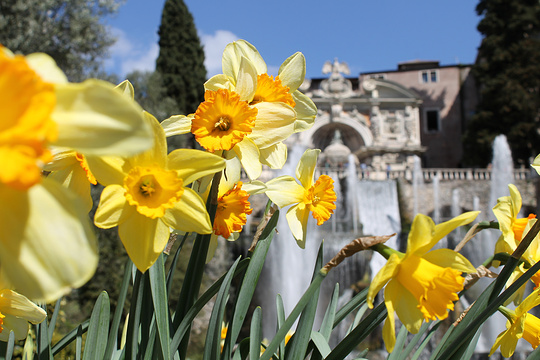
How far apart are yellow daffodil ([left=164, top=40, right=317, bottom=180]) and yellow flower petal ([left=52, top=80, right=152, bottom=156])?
1.04ft

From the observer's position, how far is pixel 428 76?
24312mm

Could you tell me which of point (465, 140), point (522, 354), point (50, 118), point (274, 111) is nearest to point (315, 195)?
point (274, 111)

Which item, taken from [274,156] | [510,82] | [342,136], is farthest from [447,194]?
[274,156]

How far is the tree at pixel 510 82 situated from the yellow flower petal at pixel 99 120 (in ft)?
68.9

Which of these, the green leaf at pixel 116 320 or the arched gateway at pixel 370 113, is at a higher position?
the arched gateway at pixel 370 113

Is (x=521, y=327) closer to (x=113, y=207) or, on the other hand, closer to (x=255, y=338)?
(x=255, y=338)

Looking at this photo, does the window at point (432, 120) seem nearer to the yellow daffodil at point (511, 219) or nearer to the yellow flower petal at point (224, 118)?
the yellow daffodil at point (511, 219)

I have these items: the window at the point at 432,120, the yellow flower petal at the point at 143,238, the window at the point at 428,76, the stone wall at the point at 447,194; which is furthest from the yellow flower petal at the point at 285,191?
the window at the point at 428,76

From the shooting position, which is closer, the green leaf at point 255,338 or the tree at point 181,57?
the green leaf at point 255,338

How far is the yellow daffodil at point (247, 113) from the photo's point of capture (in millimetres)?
722

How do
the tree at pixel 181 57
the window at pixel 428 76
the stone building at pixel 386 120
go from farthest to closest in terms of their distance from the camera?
the window at pixel 428 76, the stone building at pixel 386 120, the tree at pixel 181 57

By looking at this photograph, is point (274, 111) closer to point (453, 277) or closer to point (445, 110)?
point (453, 277)

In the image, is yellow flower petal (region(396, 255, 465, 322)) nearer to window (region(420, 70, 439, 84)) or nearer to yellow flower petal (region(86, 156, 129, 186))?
yellow flower petal (region(86, 156, 129, 186))

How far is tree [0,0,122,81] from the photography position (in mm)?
8172
